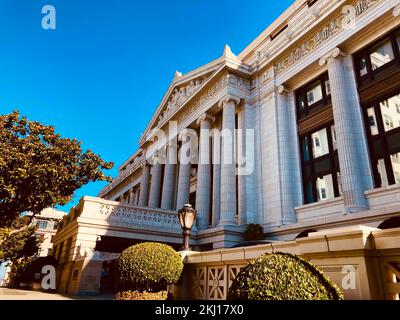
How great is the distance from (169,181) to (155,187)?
326 centimetres

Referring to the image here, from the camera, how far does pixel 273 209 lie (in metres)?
17.9

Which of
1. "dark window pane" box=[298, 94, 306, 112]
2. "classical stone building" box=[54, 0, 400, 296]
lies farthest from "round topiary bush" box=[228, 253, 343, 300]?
"dark window pane" box=[298, 94, 306, 112]

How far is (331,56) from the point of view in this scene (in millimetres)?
16906

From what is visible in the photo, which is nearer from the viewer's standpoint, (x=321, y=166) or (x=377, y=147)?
(x=377, y=147)

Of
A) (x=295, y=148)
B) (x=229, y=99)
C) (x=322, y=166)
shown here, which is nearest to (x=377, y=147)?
(x=322, y=166)

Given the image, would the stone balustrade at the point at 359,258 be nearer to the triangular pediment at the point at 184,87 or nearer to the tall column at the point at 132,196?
the triangular pediment at the point at 184,87

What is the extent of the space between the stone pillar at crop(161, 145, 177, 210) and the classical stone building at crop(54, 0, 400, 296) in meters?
2.97

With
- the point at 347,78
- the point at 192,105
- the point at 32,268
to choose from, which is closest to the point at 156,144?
the point at 192,105

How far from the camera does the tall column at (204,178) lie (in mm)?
21203

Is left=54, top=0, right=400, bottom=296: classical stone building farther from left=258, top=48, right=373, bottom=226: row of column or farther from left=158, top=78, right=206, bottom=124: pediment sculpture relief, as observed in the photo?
left=158, top=78, right=206, bottom=124: pediment sculpture relief

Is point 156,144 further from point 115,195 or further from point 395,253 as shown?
point 395,253

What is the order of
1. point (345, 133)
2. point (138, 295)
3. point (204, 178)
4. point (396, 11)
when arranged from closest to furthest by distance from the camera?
point (138, 295) < point (396, 11) < point (345, 133) < point (204, 178)

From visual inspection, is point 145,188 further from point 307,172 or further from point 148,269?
point 148,269
